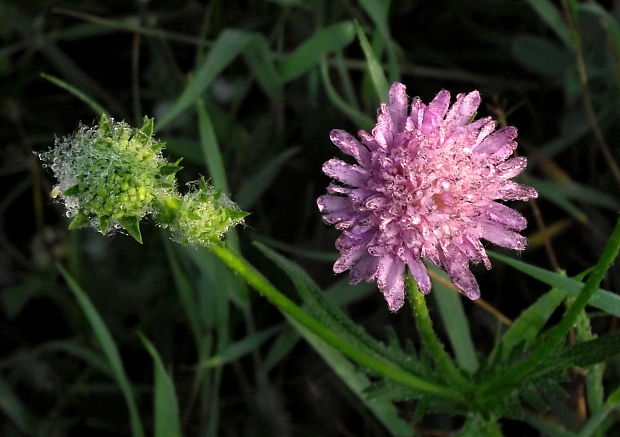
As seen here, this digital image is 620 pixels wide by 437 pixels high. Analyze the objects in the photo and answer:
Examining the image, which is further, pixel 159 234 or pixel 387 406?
pixel 159 234

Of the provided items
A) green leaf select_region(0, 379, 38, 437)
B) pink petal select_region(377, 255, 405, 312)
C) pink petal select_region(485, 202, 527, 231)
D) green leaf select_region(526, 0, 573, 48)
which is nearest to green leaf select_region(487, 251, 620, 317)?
pink petal select_region(485, 202, 527, 231)

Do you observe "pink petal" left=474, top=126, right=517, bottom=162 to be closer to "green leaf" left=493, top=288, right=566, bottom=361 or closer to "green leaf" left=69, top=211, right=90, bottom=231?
"green leaf" left=493, top=288, right=566, bottom=361

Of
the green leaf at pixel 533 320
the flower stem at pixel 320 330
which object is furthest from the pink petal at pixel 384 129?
the green leaf at pixel 533 320

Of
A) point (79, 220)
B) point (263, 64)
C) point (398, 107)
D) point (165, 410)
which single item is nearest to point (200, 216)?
point (79, 220)

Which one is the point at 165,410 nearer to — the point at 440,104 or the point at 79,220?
the point at 79,220

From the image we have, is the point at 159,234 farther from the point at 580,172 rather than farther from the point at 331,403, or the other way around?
the point at 580,172

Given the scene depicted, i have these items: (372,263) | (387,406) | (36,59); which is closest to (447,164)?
(372,263)
